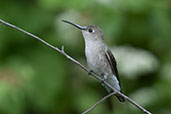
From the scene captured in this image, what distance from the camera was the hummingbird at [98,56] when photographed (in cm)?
397

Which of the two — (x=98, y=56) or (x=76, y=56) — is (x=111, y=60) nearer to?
(x=98, y=56)

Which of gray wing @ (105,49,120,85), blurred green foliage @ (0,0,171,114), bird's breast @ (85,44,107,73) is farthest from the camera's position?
blurred green foliage @ (0,0,171,114)

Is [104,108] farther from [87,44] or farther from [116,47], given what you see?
[87,44]

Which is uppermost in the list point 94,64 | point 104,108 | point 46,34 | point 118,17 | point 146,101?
point 118,17

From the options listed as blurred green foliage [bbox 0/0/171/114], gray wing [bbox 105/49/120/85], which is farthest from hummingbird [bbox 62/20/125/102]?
blurred green foliage [bbox 0/0/171/114]

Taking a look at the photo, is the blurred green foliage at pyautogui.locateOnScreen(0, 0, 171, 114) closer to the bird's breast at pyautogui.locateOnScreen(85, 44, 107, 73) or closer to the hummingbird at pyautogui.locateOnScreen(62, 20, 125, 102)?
the hummingbird at pyautogui.locateOnScreen(62, 20, 125, 102)

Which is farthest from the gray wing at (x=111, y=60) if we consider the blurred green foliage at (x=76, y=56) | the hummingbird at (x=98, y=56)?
the blurred green foliage at (x=76, y=56)

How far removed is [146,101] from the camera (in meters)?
4.83

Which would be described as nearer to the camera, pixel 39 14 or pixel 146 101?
pixel 146 101

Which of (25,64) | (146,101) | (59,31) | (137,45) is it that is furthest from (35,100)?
(137,45)

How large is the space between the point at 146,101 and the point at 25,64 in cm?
159

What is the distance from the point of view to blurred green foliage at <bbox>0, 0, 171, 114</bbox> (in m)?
4.38

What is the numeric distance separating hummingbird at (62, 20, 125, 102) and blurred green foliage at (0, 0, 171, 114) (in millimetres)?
189

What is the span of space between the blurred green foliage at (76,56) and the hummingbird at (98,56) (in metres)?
0.19
